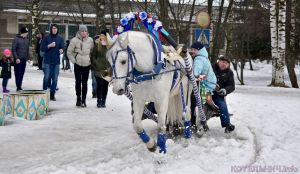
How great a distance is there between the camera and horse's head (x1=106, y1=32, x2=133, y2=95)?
568 cm

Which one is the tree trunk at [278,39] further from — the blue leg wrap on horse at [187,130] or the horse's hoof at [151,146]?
the horse's hoof at [151,146]

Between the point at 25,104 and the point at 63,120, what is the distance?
82 centimetres

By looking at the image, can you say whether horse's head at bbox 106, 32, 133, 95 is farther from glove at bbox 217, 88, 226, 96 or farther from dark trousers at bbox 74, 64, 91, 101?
dark trousers at bbox 74, 64, 91, 101

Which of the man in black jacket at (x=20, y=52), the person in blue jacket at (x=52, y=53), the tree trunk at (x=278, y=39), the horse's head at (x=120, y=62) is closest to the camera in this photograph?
the horse's head at (x=120, y=62)

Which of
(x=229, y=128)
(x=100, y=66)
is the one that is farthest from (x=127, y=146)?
(x=100, y=66)

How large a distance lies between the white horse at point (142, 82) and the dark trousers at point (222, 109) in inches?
49.9

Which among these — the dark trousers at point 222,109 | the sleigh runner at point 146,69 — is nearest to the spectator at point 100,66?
the dark trousers at point 222,109

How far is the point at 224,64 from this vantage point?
8.51m

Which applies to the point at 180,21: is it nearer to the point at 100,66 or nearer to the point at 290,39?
the point at 290,39

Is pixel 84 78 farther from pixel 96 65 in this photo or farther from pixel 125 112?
pixel 125 112

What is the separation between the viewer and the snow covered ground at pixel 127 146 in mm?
5879

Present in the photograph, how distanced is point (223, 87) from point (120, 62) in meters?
3.22

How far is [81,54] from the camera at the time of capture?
11039mm

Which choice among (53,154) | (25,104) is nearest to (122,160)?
(53,154)
